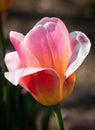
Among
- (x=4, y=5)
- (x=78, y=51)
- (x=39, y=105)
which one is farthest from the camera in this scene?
(x=39, y=105)

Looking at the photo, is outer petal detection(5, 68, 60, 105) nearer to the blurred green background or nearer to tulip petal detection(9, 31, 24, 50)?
tulip petal detection(9, 31, 24, 50)

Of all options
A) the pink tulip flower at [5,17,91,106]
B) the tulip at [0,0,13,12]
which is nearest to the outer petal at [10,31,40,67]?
the pink tulip flower at [5,17,91,106]

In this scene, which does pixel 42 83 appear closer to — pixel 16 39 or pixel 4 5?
pixel 16 39

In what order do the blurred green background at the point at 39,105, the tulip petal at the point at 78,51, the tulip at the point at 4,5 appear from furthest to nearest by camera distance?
the blurred green background at the point at 39,105 < the tulip at the point at 4,5 < the tulip petal at the point at 78,51

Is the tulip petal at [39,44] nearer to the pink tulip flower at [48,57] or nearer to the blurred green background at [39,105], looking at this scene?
the pink tulip flower at [48,57]

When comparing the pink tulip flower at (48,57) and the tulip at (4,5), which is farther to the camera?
the tulip at (4,5)

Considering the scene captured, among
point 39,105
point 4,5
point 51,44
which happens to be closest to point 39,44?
point 51,44


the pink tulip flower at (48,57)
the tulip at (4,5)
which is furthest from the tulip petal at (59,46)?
the tulip at (4,5)

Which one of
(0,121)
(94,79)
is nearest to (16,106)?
(0,121)
